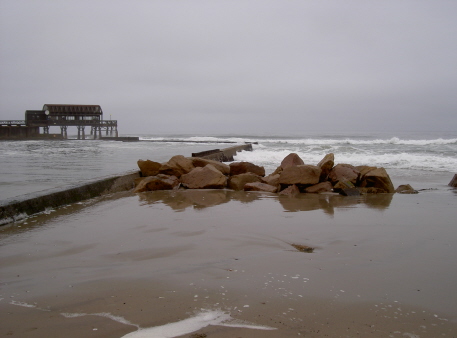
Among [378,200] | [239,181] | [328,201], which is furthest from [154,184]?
[378,200]

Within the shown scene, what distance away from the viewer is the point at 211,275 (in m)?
2.68

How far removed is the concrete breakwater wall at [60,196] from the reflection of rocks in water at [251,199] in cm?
66

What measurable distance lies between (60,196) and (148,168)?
316cm

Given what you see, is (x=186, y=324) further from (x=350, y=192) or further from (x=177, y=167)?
(x=177, y=167)

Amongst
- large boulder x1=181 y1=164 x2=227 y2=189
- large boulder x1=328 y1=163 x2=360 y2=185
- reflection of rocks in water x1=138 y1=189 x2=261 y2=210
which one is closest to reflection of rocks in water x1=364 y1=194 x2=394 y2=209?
large boulder x1=328 y1=163 x2=360 y2=185

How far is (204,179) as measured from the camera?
299 inches

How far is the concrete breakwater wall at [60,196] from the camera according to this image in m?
4.32

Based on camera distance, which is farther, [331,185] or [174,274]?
[331,185]

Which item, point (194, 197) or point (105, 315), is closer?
point (105, 315)

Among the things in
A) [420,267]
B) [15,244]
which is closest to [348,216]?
[420,267]

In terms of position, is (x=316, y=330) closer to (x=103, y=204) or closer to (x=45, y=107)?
(x=103, y=204)

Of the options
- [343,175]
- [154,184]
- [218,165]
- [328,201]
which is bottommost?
[328,201]

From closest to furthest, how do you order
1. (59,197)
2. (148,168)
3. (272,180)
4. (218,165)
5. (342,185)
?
(59,197)
(342,185)
(272,180)
(148,168)
(218,165)

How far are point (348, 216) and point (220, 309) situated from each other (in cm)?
308
